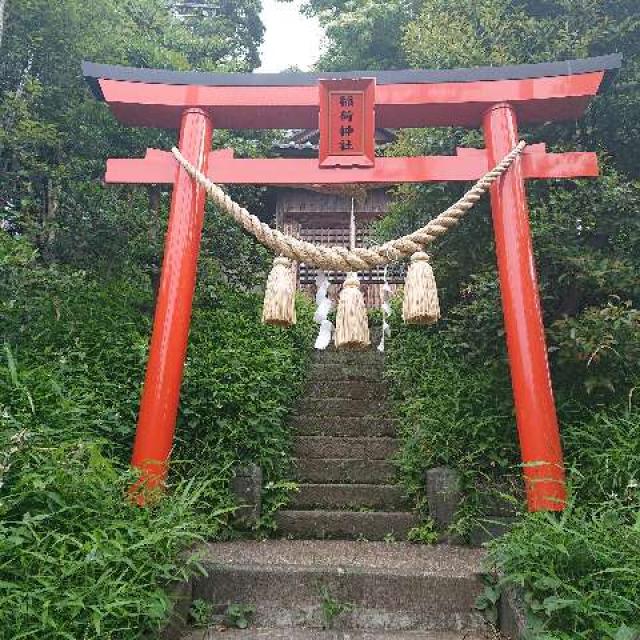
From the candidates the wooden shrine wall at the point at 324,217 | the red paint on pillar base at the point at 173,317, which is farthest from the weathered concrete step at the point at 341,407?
the wooden shrine wall at the point at 324,217

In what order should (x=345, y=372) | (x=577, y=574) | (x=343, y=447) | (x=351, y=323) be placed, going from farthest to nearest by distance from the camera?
(x=345, y=372) → (x=343, y=447) → (x=351, y=323) → (x=577, y=574)

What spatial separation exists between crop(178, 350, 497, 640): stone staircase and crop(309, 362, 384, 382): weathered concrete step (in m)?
1.24

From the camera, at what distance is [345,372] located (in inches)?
260

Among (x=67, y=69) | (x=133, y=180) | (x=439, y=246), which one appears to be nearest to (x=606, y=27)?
(x=439, y=246)

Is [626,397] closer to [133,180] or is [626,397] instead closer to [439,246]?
[439,246]

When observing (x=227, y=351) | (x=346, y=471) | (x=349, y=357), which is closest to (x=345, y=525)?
(x=346, y=471)

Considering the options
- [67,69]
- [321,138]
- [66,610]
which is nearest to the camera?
[66,610]

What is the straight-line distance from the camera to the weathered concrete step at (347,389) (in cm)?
613

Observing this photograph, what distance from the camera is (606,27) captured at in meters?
5.98

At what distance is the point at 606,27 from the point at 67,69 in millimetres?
5841

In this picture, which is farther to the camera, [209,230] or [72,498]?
[209,230]

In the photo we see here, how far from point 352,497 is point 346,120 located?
8.91 ft

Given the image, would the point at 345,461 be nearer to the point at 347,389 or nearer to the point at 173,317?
the point at 347,389

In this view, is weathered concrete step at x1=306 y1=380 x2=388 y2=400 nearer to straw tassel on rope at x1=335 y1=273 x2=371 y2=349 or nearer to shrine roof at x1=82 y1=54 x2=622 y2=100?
A: straw tassel on rope at x1=335 y1=273 x2=371 y2=349
